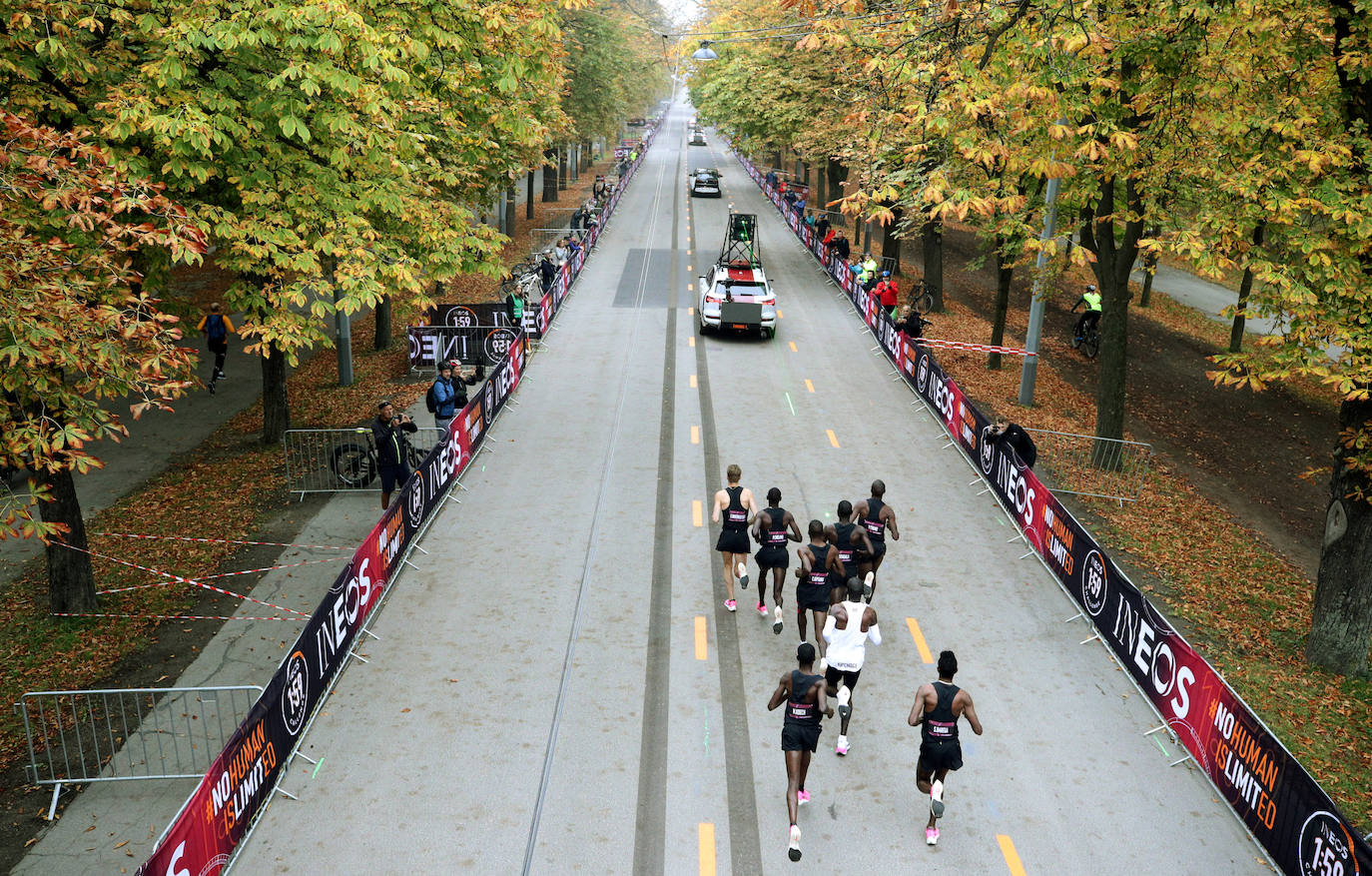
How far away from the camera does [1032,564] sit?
48.8 ft

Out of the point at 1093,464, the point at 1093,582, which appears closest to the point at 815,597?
the point at 1093,582

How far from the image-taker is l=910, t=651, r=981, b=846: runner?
8820 mm

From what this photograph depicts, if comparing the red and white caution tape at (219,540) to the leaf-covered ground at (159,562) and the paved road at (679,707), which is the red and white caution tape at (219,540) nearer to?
the leaf-covered ground at (159,562)

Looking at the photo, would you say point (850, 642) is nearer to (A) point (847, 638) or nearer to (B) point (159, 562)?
(A) point (847, 638)

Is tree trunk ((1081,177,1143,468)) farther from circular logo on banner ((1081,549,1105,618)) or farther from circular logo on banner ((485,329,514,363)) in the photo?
circular logo on banner ((485,329,514,363))

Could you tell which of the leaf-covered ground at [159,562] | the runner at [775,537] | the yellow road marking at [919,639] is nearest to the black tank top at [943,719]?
the yellow road marking at [919,639]

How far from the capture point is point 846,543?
1209 cm

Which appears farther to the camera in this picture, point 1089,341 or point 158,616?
point 1089,341

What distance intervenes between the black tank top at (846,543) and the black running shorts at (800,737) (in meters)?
3.28

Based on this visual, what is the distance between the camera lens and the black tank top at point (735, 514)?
12.9 meters

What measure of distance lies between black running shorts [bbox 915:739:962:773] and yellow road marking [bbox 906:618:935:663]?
3.12 meters

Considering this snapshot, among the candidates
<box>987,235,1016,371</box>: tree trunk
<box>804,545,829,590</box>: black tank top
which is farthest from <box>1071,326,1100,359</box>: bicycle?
<box>804,545,829,590</box>: black tank top

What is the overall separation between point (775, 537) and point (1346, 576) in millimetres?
7477

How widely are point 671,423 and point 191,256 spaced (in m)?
12.0
